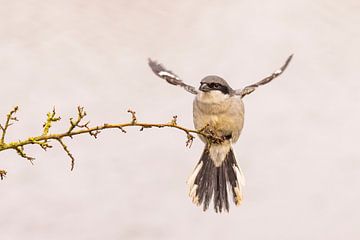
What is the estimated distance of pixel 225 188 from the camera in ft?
7.33

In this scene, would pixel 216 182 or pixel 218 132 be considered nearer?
pixel 218 132

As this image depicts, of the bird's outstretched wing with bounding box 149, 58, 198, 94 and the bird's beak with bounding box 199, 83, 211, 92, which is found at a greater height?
the bird's outstretched wing with bounding box 149, 58, 198, 94

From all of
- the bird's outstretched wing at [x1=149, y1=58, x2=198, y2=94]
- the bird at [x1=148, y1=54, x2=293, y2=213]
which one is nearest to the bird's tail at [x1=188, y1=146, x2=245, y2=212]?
the bird at [x1=148, y1=54, x2=293, y2=213]

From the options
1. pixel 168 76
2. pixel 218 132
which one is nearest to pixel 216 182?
pixel 218 132

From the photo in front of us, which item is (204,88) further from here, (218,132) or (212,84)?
(218,132)

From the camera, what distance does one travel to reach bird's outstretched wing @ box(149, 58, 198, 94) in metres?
2.24

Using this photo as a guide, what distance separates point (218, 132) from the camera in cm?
208

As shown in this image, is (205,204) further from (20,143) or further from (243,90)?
(20,143)

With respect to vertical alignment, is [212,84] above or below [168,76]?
below

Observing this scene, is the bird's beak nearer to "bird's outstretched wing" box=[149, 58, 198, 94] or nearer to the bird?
the bird

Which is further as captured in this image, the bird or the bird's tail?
the bird's tail

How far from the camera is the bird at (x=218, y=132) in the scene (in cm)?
203

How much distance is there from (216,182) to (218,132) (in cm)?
30

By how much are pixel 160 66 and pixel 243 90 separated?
51cm
